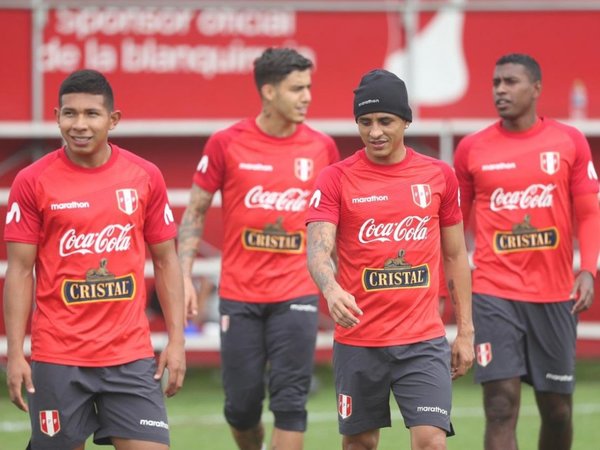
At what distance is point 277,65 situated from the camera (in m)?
9.05

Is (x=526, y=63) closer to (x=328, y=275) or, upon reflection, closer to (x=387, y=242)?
(x=387, y=242)

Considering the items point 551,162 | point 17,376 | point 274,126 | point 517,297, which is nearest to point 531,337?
point 517,297

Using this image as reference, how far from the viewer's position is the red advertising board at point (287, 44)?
13023 millimetres

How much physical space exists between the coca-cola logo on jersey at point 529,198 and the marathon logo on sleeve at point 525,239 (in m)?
0.09

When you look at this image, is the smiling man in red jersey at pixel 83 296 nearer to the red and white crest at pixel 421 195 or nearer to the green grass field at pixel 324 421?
the red and white crest at pixel 421 195

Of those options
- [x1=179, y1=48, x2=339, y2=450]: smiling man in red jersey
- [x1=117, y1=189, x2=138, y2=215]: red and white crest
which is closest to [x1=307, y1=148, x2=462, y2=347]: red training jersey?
[x1=117, y1=189, x2=138, y2=215]: red and white crest

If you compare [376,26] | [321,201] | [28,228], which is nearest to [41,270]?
[28,228]

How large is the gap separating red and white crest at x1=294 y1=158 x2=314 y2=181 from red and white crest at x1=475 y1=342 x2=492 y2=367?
5.34 feet

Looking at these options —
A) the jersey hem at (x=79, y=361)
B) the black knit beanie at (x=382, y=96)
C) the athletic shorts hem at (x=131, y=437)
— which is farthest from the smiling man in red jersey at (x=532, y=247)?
the jersey hem at (x=79, y=361)

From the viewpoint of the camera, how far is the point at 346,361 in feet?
23.4

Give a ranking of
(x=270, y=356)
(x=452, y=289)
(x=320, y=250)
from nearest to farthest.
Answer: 1. (x=320, y=250)
2. (x=452, y=289)
3. (x=270, y=356)

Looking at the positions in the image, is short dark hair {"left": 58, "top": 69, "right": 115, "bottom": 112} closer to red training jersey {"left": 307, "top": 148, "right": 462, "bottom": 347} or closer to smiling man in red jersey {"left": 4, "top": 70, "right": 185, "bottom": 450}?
smiling man in red jersey {"left": 4, "top": 70, "right": 185, "bottom": 450}

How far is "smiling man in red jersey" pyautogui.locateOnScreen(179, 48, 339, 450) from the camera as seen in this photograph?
864 centimetres

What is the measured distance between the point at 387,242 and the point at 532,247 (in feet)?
5.77
